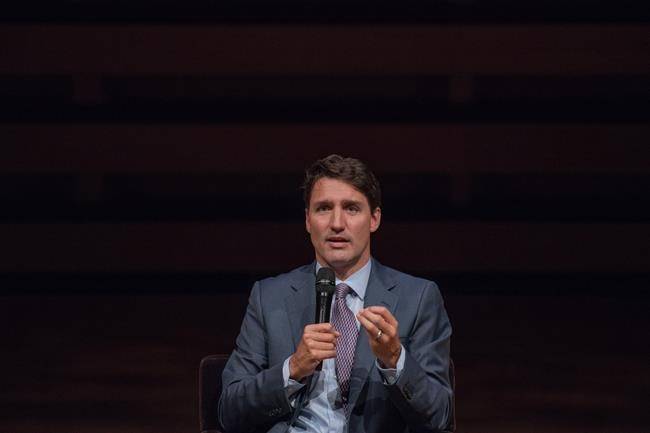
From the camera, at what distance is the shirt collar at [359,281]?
222 centimetres

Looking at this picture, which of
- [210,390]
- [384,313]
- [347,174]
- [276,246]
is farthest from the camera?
[276,246]

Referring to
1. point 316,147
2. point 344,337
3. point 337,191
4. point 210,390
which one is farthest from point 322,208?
point 316,147

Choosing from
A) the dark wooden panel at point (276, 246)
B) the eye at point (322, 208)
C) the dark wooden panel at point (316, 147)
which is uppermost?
the dark wooden panel at point (316, 147)

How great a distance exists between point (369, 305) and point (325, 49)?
5157mm

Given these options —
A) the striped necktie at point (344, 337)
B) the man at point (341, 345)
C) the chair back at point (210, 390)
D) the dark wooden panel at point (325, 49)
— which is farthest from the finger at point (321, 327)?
the dark wooden panel at point (325, 49)

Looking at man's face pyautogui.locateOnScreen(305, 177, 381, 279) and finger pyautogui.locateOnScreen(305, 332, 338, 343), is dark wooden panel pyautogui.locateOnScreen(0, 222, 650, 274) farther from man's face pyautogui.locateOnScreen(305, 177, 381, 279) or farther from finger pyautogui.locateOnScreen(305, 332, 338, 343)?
finger pyautogui.locateOnScreen(305, 332, 338, 343)

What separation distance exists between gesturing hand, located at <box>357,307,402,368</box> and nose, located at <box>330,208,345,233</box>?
240 mm

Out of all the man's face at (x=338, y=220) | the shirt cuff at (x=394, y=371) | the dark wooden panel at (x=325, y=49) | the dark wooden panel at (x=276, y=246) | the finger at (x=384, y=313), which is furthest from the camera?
the dark wooden panel at (x=276, y=246)

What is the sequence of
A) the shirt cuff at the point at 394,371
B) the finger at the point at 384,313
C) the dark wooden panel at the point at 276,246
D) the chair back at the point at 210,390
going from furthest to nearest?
the dark wooden panel at the point at 276,246 < the chair back at the point at 210,390 < the shirt cuff at the point at 394,371 < the finger at the point at 384,313

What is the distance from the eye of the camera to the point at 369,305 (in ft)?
7.21

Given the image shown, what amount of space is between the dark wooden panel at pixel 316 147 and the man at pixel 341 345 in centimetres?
497

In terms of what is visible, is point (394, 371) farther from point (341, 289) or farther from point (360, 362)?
point (341, 289)

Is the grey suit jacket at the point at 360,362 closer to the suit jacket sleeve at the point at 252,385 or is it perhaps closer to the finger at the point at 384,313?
the suit jacket sleeve at the point at 252,385

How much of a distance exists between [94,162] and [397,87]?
217 cm
